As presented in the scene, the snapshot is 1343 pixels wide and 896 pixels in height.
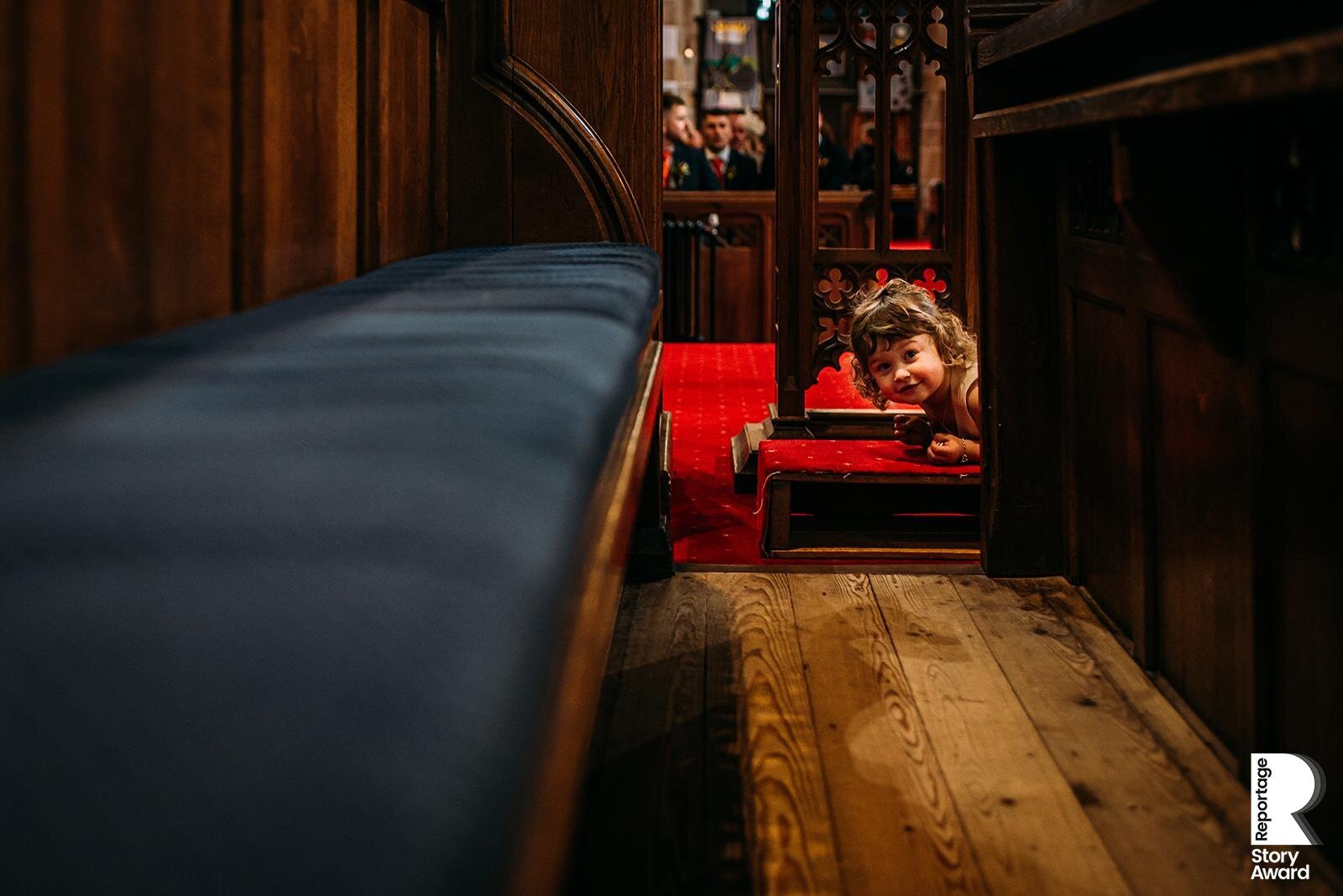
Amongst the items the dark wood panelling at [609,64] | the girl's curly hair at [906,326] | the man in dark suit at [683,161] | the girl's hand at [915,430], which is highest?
the man in dark suit at [683,161]

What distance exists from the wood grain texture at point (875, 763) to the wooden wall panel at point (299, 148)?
1.02m

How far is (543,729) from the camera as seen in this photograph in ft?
1.74

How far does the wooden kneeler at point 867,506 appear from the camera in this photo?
385 cm

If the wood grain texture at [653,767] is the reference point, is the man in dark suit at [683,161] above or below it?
above

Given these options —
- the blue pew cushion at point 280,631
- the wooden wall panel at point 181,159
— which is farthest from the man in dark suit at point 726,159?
the blue pew cushion at point 280,631

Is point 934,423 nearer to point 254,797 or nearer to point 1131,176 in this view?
point 1131,176

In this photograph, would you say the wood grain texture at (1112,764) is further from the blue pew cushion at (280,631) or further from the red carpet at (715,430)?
the blue pew cushion at (280,631)

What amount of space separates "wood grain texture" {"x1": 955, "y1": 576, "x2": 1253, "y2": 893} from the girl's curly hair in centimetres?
143

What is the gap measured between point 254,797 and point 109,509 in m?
0.25

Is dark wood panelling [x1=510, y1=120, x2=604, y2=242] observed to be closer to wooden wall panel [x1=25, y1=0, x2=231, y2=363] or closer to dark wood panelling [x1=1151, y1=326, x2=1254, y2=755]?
wooden wall panel [x1=25, y1=0, x2=231, y2=363]

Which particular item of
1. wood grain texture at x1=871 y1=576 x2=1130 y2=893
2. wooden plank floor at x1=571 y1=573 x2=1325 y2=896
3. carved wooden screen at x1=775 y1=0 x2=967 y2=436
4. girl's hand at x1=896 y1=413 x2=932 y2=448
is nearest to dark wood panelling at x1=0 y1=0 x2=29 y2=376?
wooden plank floor at x1=571 y1=573 x2=1325 y2=896

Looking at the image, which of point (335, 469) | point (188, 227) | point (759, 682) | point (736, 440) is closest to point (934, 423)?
point (736, 440)

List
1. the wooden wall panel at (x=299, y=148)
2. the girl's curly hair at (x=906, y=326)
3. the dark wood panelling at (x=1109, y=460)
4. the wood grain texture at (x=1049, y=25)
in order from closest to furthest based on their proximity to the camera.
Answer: the wood grain texture at (x=1049, y=25), the wooden wall panel at (x=299, y=148), the dark wood panelling at (x=1109, y=460), the girl's curly hair at (x=906, y=326)

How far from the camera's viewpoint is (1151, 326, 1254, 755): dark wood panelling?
1.68 meters
